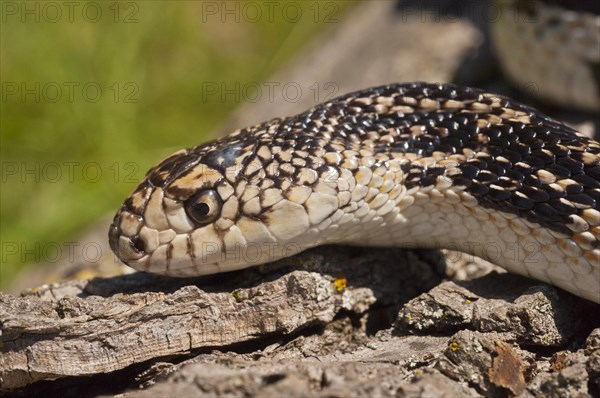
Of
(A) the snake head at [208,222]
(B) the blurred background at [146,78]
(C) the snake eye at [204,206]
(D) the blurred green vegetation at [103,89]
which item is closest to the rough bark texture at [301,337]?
(A) the snake head at [208,222]

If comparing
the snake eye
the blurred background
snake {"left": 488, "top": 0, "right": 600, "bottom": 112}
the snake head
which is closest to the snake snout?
the snake head

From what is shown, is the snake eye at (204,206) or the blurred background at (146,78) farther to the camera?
the blurred background at (146,78)

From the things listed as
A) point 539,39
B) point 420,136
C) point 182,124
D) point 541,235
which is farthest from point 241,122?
point 541,235

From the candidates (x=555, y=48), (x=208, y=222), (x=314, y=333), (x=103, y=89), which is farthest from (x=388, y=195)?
(x=103, y=89)

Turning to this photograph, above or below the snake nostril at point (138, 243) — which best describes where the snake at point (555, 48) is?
above

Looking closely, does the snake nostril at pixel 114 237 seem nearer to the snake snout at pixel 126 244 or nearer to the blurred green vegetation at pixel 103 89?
the snake snout at pixel 126 244

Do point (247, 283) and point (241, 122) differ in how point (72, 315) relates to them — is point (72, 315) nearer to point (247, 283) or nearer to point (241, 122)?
point (247, 283)

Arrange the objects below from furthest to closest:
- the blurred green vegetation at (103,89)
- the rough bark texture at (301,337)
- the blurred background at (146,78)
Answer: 1. the blurred green vegetation at (103,89)
2. the blurred background at (146,78)
3. the rough bark texture at (301,337)
